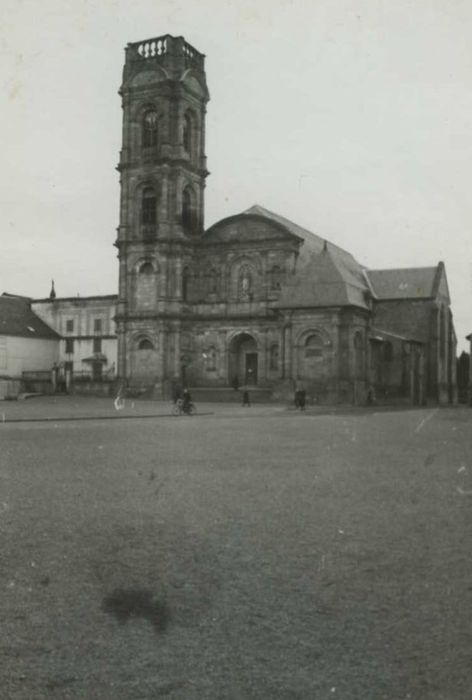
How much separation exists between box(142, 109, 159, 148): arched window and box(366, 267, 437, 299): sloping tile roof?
23.4 m

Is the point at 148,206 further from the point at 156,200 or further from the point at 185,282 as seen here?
the point at 185,282

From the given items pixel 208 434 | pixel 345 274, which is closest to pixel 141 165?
pixel 345 274

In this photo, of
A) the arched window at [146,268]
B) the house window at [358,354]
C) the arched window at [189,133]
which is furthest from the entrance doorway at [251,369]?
the arched window at [189,133]

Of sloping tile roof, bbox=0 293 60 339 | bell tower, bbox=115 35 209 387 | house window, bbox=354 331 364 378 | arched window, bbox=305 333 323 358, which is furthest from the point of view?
sloping tile roof, bbox=0 293 60 339

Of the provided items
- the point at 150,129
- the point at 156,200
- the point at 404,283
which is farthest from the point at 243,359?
the point at 150,129

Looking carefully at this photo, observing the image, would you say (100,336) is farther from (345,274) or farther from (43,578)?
(43,578)

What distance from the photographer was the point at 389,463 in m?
17.3

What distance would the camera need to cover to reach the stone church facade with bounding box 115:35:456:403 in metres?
63.7

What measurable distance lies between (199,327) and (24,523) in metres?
55.8

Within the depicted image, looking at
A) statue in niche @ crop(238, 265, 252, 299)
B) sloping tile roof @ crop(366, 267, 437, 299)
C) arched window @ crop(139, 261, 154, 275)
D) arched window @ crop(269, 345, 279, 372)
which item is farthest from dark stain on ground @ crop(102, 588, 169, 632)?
sloping tile roof @ crop(366, 267, 437, 299)

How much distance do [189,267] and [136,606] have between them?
60.1 m

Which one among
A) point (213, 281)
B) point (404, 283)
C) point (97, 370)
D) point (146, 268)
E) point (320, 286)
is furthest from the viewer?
point (97, 370)

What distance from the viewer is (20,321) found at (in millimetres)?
78500

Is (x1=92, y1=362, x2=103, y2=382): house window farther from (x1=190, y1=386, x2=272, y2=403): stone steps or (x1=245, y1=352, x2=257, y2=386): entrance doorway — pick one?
(x1=190, y1=386, x2=272, y2=403): stone steps
